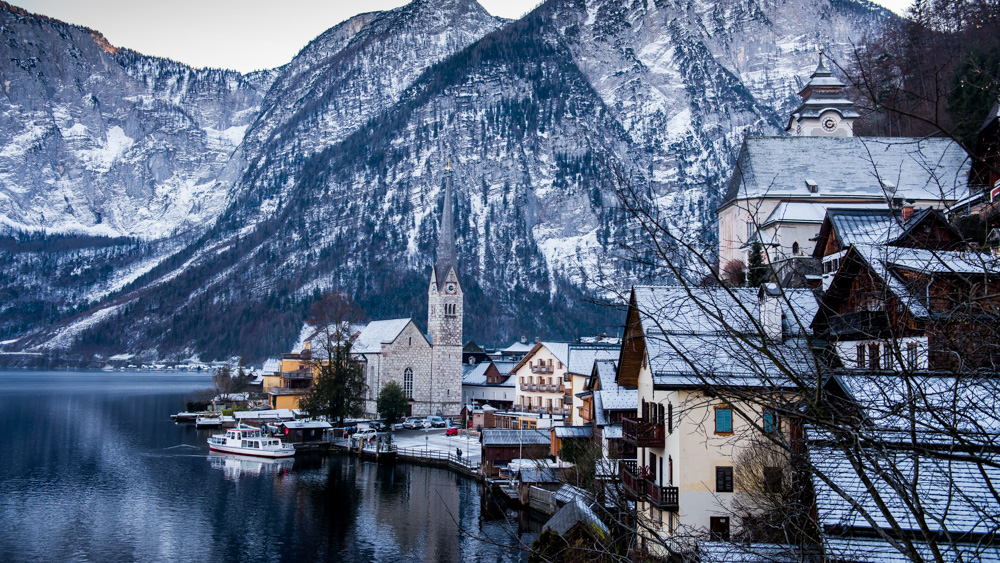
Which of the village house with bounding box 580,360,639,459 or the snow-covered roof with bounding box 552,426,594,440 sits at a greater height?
the village house with bounding box 580,360,639,459

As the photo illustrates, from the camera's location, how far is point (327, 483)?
4984 cm

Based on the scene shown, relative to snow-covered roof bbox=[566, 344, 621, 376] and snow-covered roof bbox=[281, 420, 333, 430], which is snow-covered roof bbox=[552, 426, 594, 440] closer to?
snow-covered roof bbox=[566, 344, 621, 376]

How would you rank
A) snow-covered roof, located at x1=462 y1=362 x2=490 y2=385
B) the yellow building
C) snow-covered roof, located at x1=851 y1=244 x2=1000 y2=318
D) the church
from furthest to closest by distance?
the yellow building
snow-covered roof, located at x1=462 y1=362 x2=490 y2=385
the church
snow-covered roof, located at x1=851 y1=244 x2=1000 y2=318

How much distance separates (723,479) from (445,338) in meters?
65.1

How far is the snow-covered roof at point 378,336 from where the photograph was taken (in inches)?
3342

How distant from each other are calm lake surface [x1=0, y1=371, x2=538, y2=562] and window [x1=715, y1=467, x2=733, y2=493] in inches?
235

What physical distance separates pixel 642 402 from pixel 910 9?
60440 millimetres

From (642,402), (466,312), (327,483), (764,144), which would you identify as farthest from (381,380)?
(466,312)

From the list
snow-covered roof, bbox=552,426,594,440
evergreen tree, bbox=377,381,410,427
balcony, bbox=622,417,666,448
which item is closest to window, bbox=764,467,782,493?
balcony, bbox=622,417,666,448

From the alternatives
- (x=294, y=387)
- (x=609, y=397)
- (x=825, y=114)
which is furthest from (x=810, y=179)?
(x=294, y=387)

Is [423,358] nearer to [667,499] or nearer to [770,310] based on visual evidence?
[667,499]

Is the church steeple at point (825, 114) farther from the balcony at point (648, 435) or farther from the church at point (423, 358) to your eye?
the balcony at point (648, 435)

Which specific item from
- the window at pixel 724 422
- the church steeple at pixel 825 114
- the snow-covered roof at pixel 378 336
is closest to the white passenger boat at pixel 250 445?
the snow-covered roof at pixel 378 336

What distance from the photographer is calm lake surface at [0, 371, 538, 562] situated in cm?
3350
